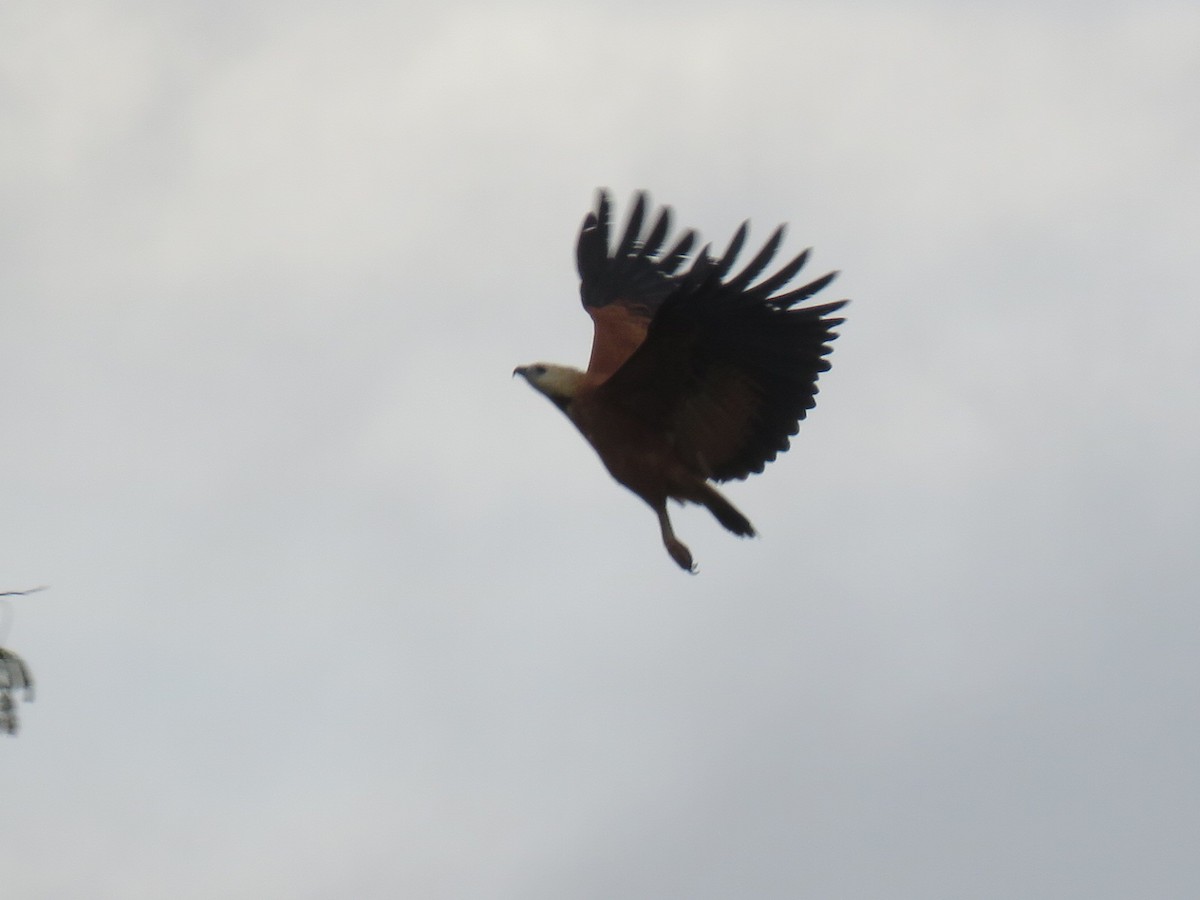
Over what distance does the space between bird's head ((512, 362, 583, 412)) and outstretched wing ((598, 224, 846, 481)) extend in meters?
0.55

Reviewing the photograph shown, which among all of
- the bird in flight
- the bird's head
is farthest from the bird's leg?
the bird's head

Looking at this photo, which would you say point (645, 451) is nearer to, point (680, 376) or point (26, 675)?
point (680, 376)

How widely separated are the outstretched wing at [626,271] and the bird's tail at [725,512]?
147 cm

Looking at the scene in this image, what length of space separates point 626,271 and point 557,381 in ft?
5.44

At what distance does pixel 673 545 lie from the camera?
10461 millimetres

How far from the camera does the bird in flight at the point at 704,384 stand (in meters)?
9.32

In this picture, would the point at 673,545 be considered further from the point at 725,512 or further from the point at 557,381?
the point at 557,381

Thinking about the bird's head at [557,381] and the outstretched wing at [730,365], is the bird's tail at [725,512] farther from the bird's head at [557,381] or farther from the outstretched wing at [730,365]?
the bird's head at [557,381]

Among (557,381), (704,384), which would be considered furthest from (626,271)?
(704,384)

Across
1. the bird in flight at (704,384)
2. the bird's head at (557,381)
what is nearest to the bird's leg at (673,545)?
the bird in flight at (704,384)

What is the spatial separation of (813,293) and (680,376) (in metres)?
0.98

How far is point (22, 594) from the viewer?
5.25 meters

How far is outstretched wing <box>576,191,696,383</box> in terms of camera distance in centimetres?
1141

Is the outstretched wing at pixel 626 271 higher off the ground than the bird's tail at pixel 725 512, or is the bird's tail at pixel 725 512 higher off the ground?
the outstretched wing at pixel 626 271
